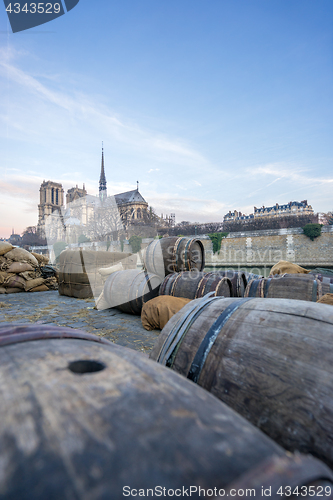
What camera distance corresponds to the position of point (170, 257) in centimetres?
555

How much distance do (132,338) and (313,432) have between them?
344 cm

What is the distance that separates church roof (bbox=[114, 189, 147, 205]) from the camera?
65.5 m

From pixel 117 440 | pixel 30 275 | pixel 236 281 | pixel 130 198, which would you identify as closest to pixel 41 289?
pixel 30 275

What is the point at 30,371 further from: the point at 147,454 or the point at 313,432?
the point at 313,432

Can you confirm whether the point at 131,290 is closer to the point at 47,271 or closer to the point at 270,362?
the point at 270,362

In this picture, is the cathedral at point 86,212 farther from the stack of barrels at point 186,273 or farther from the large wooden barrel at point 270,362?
the large wooden barrel at point 270,362

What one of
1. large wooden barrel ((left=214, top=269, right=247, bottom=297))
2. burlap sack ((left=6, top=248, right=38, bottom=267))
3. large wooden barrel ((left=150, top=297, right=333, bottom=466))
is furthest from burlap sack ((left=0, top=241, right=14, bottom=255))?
large wooden barrel ((left=150, top=297, right=333, bottom=466))

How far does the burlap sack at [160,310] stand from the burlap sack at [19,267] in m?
6.93

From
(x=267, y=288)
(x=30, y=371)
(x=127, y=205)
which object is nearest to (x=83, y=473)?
(x=30, y=371)

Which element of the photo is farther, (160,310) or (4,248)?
(4,248)

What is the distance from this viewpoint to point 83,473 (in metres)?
0.49

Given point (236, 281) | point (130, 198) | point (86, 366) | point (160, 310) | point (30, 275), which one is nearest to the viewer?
point (86, 366)

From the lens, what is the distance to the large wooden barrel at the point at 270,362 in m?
0.94

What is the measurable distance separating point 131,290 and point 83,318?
1213 millimetres
